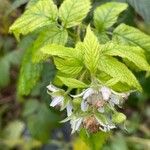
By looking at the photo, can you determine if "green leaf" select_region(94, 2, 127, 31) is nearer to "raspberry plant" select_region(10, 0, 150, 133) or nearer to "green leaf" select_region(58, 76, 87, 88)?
"raspberry plant" select_region(10, 0, 150, 133)

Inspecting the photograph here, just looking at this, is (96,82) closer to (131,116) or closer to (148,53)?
(148,53)

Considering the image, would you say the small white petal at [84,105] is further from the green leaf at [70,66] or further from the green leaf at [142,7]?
the green leaf at [142,7]

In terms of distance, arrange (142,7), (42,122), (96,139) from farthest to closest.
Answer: (42,122), (142,7), (96,139)

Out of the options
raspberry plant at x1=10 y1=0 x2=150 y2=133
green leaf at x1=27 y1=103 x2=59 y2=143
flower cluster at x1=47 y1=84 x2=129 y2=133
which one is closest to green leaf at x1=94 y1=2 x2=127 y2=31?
raspberry plant at x1=10 y1=0 x2=150 y2=133

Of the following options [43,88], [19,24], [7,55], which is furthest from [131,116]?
[19,24]

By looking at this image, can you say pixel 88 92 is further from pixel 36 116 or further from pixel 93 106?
pixel 36 116

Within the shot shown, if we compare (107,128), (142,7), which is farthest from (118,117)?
(142,7)
